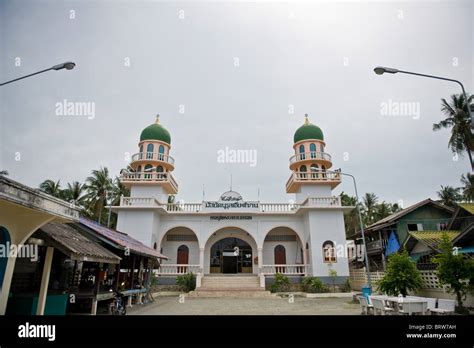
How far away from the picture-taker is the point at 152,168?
63.7 feet

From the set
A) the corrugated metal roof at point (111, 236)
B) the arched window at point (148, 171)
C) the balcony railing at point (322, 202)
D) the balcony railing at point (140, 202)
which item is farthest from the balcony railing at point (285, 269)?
the arched window at point (148, 171)

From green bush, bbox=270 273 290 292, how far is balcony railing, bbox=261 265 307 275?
2.68 ft

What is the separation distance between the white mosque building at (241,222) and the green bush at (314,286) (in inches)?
25.0

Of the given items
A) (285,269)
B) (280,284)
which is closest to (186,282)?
(280,284)

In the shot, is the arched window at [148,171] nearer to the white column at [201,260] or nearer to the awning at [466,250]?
the white column at [201,260]

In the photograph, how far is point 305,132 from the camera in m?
22.1

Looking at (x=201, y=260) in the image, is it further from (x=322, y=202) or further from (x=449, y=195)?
(x=449, y=195)

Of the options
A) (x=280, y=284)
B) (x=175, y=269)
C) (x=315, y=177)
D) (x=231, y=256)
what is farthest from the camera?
(x=231, y=256)

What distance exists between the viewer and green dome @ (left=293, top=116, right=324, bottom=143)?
21953 millimetres

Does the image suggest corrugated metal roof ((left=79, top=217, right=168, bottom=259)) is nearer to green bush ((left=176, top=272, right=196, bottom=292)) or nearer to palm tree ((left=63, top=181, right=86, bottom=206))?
green bush ((left=176, top=272, right=196, bottom=292))

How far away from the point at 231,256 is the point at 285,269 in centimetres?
440

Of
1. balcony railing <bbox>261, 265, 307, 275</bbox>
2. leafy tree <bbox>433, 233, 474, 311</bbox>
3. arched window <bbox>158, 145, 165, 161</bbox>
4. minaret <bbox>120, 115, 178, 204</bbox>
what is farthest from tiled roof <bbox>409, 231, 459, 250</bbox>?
arched window <bbox>158, 145, 165, 161</bbox>

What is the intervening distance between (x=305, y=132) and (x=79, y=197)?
925 inches

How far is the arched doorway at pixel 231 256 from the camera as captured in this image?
2094 centimetres
